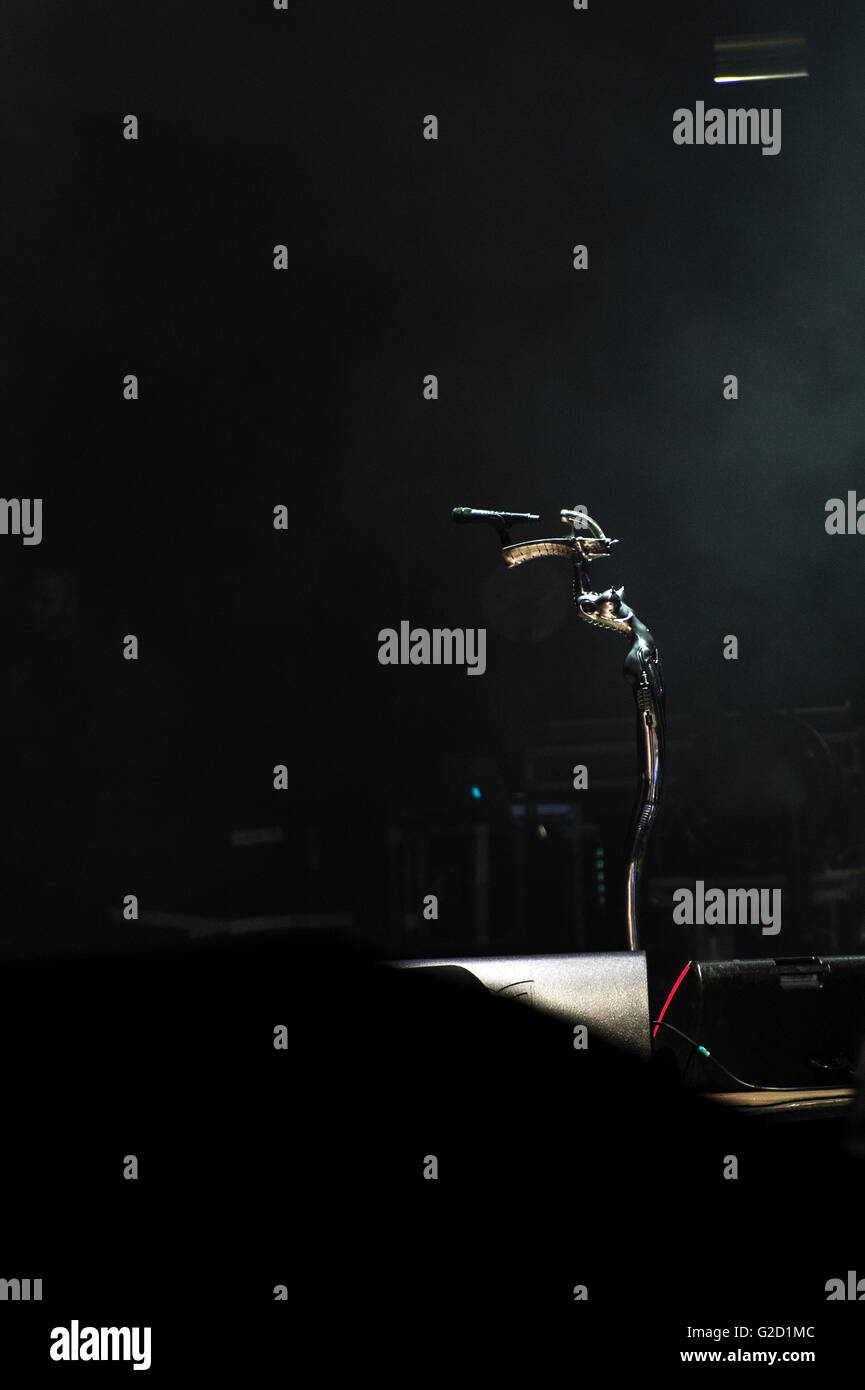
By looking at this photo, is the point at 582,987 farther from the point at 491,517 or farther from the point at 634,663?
the point at 491,517

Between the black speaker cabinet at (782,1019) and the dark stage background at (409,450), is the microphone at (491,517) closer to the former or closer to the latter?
the black speaker cabinet at (782,1019)

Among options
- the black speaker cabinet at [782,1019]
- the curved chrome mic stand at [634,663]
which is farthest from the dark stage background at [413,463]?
the black speaker cabinet at [782,1019]

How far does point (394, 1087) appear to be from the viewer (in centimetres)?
126

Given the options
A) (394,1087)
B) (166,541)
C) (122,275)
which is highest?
(122,275)

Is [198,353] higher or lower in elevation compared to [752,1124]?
higher

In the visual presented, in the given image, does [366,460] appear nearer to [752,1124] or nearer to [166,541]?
[166,541]

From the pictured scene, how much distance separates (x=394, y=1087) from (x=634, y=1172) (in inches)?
10.7

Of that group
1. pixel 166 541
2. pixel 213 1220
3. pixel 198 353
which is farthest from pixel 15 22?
pixel 213 1220

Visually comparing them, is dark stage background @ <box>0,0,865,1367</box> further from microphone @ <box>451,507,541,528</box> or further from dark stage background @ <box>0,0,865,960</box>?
microphone @ <box>451,507,541,528</box>

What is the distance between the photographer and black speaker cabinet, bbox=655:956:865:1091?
1.45 m

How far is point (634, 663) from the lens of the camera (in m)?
1.63

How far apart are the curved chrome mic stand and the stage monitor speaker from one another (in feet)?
0.85

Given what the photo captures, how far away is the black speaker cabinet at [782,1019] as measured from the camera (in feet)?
4.77

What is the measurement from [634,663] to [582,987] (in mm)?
486
